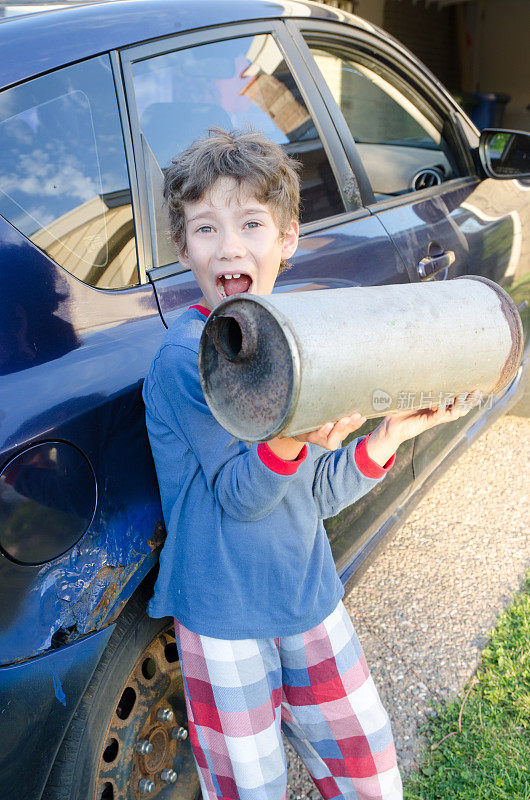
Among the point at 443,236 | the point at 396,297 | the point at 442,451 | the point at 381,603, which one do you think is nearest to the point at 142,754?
the point at 396,297

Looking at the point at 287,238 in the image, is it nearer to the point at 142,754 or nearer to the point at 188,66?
the point at 188,66

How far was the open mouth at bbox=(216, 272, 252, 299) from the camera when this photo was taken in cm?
144

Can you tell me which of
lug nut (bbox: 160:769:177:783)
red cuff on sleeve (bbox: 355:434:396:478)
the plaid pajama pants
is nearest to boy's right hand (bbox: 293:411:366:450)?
red cuff on sleeve (bbox: 355:434:396:478)

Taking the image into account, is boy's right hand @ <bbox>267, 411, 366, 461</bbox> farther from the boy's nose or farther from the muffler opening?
the boy's nose

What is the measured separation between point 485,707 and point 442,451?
0.91m

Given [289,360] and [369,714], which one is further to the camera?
[369,714]

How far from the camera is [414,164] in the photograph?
9.95 feet

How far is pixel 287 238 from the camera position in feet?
5.25

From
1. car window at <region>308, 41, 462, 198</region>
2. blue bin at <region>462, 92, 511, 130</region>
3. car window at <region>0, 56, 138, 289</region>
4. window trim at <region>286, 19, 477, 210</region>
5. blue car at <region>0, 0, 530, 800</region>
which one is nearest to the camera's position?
blue car at <region>0, 0, 530, 800</region>

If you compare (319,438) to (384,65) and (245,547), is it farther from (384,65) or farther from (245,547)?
(384,65)

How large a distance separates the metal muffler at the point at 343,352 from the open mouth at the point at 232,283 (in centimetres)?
32

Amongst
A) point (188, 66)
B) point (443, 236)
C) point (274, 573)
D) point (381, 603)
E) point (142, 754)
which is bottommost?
point (381, 603)

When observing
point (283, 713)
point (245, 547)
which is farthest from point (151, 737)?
point (245, 547)

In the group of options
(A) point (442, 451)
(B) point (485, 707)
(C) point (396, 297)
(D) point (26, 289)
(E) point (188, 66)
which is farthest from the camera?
(A) point (442, 451)
